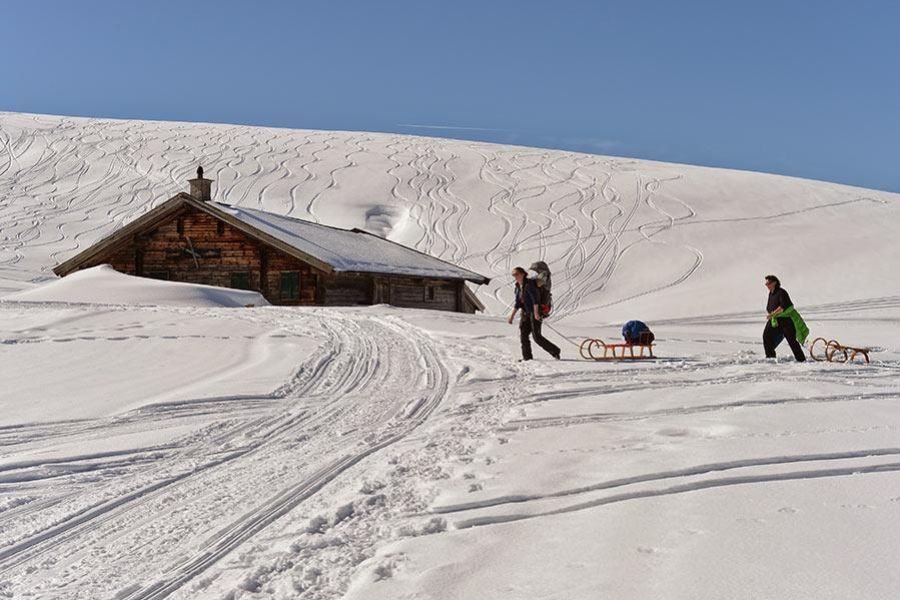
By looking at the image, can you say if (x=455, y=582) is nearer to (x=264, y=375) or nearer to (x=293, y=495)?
(x=293, y=495)

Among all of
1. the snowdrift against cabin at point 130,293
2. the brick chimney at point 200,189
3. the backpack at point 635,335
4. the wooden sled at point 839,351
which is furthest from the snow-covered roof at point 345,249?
the wooden sled at point 839,351

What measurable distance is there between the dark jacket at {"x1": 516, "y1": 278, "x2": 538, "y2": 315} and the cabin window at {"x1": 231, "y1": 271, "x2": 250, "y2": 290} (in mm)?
18319

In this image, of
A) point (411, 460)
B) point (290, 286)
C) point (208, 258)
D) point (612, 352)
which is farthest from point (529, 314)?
point (208, 258)

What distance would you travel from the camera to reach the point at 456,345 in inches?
648

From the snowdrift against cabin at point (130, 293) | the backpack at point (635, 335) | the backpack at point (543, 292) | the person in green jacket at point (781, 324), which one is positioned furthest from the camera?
the snowdrift against cabin at point (130, 293)

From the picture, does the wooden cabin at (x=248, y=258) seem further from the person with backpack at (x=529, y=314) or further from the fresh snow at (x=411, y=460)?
the person with backpack at (x=529, y=314)

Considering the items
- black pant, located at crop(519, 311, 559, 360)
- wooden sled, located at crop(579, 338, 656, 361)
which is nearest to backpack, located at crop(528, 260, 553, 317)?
black pant, located at crop(519, 311, 559, 360)

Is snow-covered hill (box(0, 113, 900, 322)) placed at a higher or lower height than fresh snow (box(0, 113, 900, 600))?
higher

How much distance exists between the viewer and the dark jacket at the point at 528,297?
48.0ft

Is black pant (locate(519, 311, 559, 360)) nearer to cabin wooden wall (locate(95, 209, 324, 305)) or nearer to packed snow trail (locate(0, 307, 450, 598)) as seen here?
packed snow trail (locate(0, 307, 450, 598))

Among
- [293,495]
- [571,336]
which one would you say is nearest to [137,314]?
[571,336]

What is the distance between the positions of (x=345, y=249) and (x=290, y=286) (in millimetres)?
2723

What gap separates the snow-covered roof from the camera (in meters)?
30.0

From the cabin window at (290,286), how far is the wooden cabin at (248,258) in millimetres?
33
